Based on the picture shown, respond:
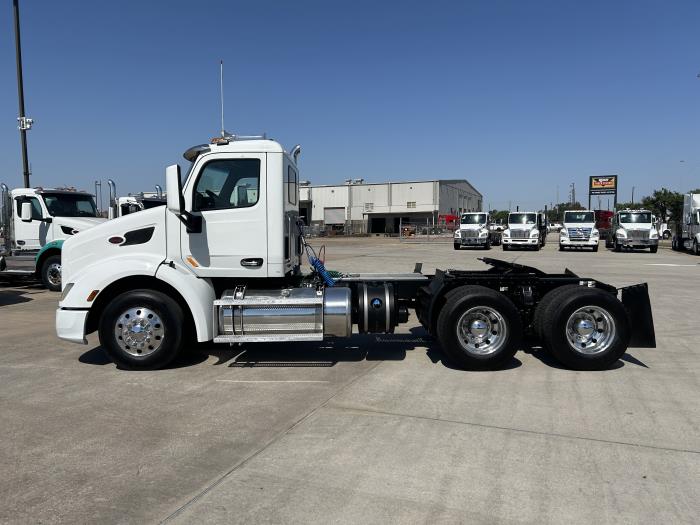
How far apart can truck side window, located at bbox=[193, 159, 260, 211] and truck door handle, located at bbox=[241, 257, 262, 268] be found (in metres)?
0.64

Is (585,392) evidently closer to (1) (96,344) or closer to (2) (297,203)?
(2) (297,203)

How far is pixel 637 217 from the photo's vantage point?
31.1 metres

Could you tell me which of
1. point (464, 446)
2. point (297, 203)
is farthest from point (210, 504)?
point (297, 203)

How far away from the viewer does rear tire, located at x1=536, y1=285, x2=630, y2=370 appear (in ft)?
19.8

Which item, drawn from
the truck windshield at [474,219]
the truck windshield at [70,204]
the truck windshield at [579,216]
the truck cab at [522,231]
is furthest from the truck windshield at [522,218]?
the truck windshield at [70,204]

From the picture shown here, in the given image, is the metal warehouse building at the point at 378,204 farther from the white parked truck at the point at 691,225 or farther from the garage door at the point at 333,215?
the white parked truck at the point at 691,225

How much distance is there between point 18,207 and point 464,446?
46.6 feet

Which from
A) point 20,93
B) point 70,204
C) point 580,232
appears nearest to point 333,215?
point 580,232

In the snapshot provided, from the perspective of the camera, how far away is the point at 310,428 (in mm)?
4484

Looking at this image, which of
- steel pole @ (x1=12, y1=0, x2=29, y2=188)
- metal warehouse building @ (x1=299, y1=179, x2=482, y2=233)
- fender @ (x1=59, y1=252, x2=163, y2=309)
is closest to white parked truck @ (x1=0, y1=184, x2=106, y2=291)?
steel pole @ (x1=12, y1=0, x2=29, y2=188)

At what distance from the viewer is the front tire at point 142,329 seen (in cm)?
609

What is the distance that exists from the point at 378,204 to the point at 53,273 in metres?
61.1

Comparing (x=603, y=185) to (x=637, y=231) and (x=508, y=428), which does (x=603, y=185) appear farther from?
(x=508, y=428)

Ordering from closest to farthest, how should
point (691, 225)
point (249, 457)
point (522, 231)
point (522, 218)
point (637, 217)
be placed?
point (249, 457), point (691, 225), point (637, 217), point (522, 231), point (522, 218)
